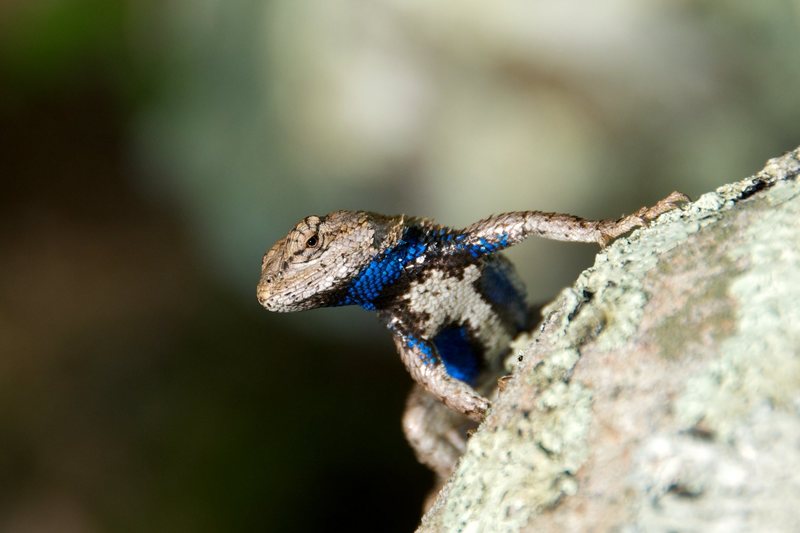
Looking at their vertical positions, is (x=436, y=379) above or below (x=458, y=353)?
below

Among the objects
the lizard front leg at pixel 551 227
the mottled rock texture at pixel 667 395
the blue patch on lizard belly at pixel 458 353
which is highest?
the lizard front leg at pixel 551 227

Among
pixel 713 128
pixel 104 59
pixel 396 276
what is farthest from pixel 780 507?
pixel 104 59

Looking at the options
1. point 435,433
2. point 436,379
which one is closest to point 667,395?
point 436,379

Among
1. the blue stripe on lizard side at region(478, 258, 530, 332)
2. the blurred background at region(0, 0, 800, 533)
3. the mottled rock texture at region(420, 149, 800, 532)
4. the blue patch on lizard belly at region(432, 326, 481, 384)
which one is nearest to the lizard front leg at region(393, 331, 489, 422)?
the blue patch on lizard belly at region(432, 326, 481, 384)

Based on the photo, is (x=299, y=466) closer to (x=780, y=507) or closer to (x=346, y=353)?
(x=346, y=353)

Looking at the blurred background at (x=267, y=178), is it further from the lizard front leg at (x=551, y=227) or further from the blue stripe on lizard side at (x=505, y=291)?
the lizard front leg at (x=551, y=227)

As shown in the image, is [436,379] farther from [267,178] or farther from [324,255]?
[267,178]

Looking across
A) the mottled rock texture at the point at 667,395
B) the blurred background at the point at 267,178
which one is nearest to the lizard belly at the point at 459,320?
the mottled rock texture at the point at 667,395

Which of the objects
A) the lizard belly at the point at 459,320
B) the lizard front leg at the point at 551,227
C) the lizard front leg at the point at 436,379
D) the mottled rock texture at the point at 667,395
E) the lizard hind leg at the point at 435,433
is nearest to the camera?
the mottled rock texture at the point at 667,395
